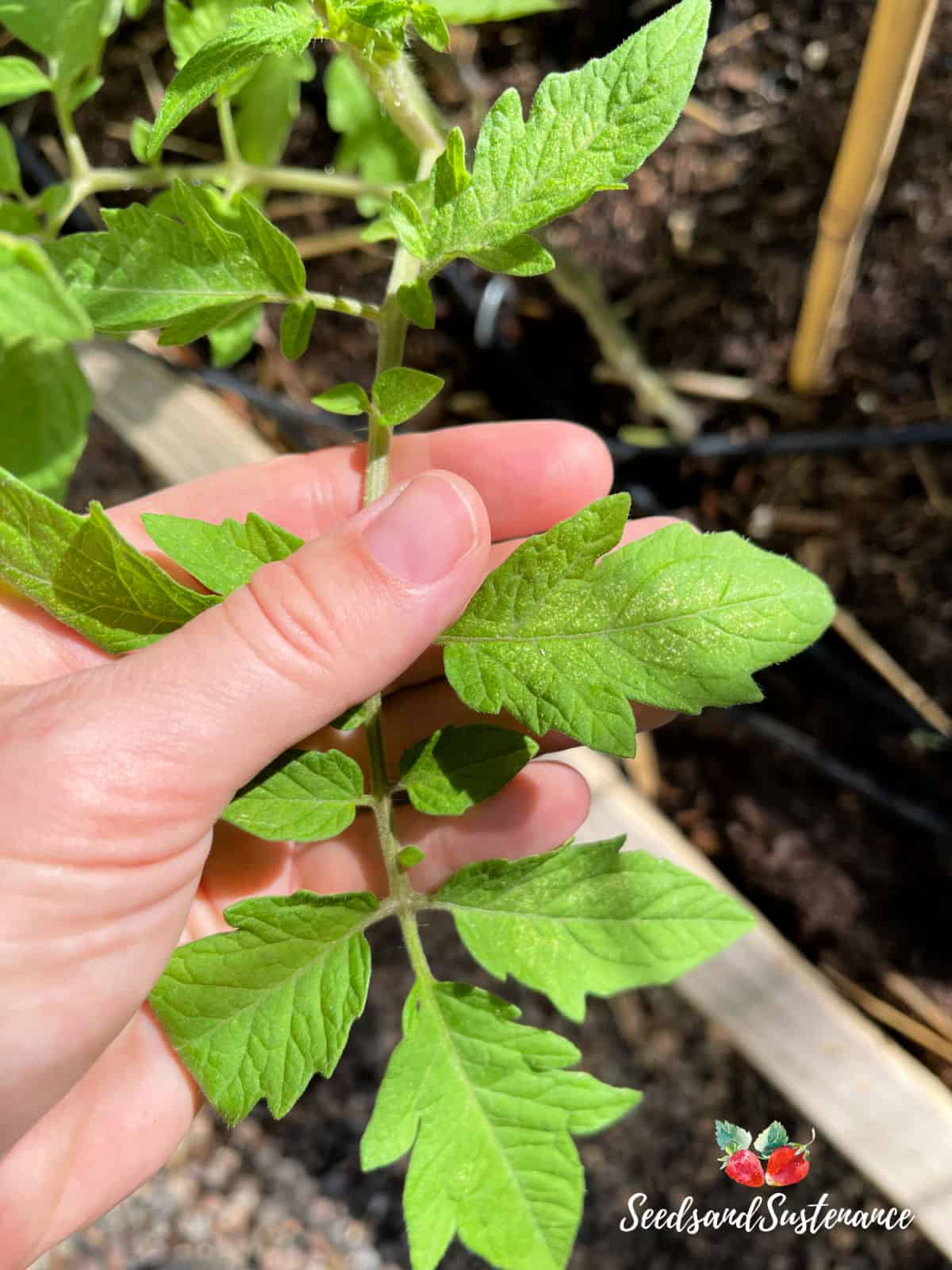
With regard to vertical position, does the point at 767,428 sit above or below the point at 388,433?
below

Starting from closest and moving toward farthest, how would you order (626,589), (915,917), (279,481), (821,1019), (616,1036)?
(626,589), (279,481), (821,1019), (915,917), (616,1036)

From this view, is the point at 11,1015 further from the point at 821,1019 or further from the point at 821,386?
the point at 821,386

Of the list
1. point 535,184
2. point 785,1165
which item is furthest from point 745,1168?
point 535,184

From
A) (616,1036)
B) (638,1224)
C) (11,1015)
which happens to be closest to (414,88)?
(11,1015)

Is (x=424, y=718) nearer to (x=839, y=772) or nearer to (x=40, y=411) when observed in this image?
(x=40, y=411)

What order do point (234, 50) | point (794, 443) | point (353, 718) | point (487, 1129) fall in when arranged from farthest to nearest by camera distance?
point (794, 443)
point (353, 718)
point (487, 1129)
point (234, 50)

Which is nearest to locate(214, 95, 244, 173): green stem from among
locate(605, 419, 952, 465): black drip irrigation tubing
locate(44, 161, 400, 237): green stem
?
locate(44, 161, 400, 237): green stem

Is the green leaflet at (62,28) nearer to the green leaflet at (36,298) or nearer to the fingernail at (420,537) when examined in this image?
the green leaflet at (36,298)

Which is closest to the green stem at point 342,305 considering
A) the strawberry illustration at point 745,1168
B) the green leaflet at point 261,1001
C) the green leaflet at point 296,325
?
the green leaflet at point 296,325
